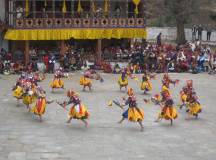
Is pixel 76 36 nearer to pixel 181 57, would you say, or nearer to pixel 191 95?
pixel 181 57

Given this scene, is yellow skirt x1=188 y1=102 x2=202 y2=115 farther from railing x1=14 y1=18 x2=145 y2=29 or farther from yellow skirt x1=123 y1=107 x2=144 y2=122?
railing x1=14 y1=18 x2=145 y2=29

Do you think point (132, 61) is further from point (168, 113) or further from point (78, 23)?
point (168, 113)

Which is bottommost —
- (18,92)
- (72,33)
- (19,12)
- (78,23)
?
(18,92)

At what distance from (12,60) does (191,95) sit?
1782 cm

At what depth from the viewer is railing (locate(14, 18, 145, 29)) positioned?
37.4 m

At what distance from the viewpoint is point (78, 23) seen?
38.4 metres

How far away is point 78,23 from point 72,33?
0.82m

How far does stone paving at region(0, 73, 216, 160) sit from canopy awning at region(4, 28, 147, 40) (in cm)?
1079

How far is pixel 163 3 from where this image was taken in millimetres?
53562

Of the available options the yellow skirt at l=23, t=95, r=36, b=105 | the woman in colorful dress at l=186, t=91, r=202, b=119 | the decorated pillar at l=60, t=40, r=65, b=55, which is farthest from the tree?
the yellow skirt at l=23, t=95, r=36, b=105

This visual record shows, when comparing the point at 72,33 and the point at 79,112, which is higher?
the point at 72,33

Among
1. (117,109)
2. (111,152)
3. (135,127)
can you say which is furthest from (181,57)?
(111,152)

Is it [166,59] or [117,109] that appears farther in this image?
[166,59]

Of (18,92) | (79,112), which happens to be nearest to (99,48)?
(18,92)
